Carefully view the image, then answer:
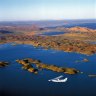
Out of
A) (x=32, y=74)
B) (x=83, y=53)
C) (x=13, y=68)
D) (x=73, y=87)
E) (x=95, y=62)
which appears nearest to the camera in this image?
(x=73, y=87)

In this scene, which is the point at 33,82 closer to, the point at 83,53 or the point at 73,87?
the point at 73,87

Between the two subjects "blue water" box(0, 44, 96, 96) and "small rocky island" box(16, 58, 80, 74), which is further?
"small rocky island" box(16, 58, 80, 74)

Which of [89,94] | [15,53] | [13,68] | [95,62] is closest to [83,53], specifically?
[95,62]

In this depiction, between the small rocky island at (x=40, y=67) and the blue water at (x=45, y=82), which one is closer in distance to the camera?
the blue water at (x=45, y=82)

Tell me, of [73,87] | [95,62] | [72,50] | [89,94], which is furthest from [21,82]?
[72,50]

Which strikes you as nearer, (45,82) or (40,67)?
(45,82)

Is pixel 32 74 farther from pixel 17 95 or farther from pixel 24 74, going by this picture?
pixel 17 95

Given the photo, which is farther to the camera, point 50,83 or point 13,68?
point 13,68

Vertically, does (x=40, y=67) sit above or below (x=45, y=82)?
below

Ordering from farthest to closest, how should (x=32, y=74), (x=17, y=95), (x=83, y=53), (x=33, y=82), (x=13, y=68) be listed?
(x=83, y=53)
(x=13, y=68)
(x=32, y=74)
(x=33, y=82)
(x=17, y=95)
